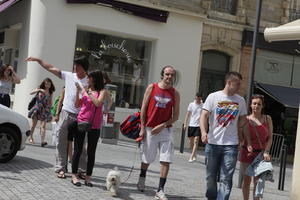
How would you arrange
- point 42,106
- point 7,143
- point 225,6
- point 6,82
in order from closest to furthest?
point 7,143, point 6,82, point 42,106, point 225,6

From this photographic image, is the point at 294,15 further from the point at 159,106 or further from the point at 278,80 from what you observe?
the point at 159,106

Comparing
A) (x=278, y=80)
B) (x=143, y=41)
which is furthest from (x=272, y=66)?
(x=143, y=41)

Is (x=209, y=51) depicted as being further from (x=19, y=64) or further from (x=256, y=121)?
(x=256, y=121)

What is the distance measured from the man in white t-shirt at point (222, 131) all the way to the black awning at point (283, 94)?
39.2ft

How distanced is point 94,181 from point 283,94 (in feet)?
40.3

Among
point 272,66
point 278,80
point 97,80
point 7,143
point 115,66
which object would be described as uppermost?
point 272,66

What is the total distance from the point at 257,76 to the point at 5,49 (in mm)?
9811

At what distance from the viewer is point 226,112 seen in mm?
6414

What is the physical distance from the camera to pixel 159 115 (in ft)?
23.5

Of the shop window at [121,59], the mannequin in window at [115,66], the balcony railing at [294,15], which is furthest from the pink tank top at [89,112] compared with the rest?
the balcony railing at [294,15]

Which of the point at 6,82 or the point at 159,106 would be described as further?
the point at 6,82

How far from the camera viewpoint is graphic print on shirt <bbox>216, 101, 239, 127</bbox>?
21.0 ft

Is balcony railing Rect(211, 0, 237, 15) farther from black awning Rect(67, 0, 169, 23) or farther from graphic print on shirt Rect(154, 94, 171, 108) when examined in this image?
graphic print on shirt Rect(154, 94, 171, 108)

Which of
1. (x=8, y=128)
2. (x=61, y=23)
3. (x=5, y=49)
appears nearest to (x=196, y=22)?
(x=61, y=23)
